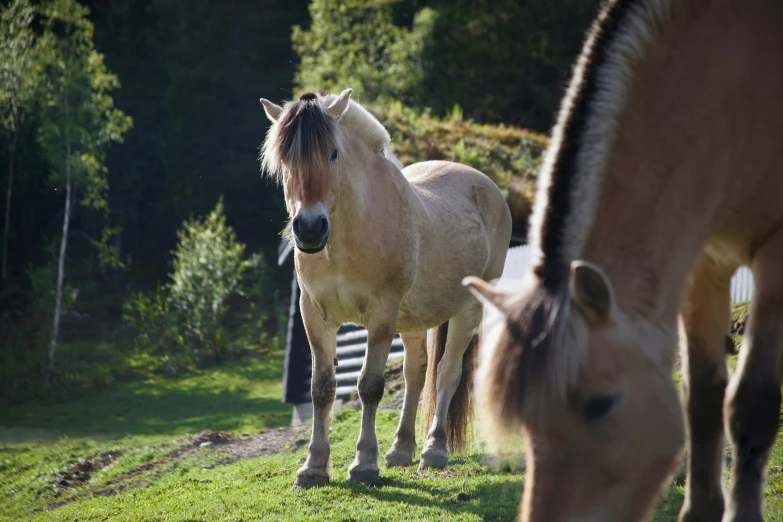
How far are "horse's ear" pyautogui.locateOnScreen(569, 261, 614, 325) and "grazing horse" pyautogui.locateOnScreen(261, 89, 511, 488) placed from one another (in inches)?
98.7

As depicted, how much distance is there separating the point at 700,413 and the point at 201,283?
2107cm

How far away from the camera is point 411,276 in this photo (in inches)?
228

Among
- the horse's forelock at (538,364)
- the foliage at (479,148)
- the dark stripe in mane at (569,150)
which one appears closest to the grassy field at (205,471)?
the horse's forelock at (538,364)

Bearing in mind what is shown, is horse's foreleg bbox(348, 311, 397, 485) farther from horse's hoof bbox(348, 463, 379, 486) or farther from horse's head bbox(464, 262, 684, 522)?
horse's head bbox(464, 262, 684, 522)

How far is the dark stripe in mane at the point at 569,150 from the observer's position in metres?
2.68

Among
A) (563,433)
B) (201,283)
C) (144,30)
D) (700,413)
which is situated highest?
→ (144,30)

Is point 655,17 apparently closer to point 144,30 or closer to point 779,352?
point 779,352

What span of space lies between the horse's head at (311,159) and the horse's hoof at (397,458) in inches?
80.8

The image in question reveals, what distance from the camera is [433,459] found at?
6035 mm

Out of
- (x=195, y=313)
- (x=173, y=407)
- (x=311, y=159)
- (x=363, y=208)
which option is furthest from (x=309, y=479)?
(x=195, y=313)

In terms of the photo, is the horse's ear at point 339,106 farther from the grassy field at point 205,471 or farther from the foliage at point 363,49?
the foliage at point 363,49

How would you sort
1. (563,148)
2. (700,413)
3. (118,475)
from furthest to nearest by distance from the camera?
(118,475)
(700,413)
(563,148)

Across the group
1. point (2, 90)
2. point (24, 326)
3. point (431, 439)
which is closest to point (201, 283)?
point (24, 326)

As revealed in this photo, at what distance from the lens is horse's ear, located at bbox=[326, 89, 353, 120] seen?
5.40 metres
